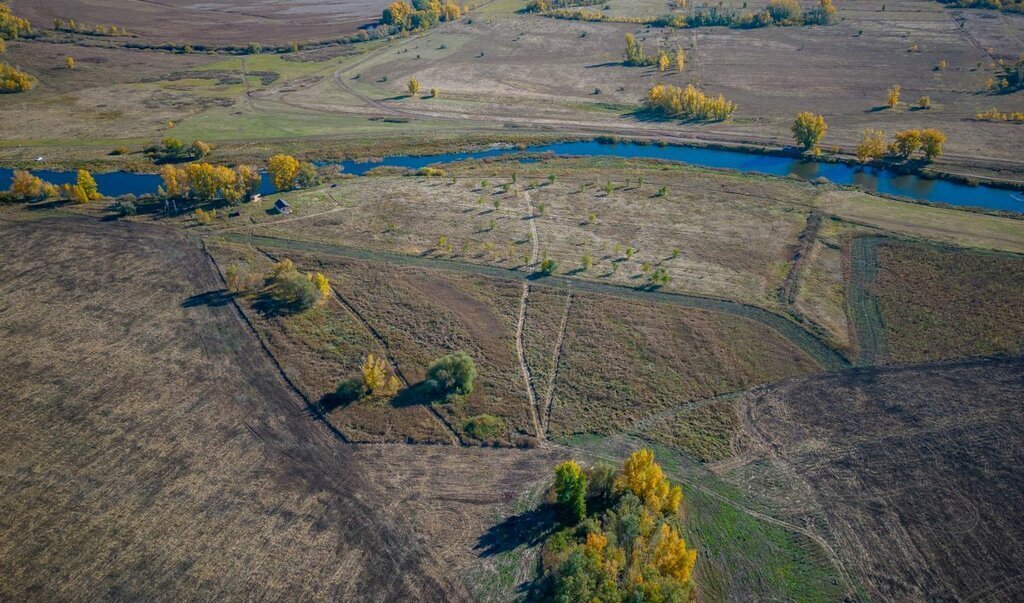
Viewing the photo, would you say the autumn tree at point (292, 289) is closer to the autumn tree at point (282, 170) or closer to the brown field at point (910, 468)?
the autumn tree at point (282, 170)

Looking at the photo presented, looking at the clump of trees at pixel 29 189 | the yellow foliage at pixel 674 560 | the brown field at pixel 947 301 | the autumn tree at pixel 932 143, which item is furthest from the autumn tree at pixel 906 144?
the clump of trees at pixel 29 189

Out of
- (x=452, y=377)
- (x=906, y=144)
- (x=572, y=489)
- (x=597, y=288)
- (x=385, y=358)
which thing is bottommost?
(x=572, y=489)

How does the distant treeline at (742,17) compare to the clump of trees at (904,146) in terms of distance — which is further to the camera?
the distant treeline at (742,17)

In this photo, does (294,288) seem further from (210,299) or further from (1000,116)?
(1000,116)

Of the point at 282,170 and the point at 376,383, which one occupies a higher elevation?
the point at 282,170

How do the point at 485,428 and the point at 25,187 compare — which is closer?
the point at 485,428

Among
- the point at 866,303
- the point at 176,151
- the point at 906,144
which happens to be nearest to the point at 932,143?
the point at 906,144
